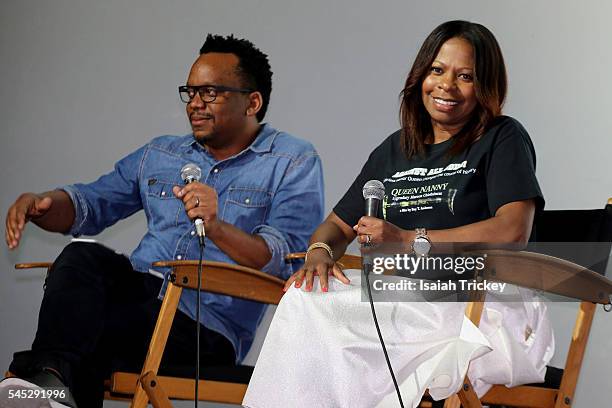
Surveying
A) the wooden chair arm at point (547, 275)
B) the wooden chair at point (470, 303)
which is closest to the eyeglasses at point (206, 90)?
the wooden chair at point (470, 303)

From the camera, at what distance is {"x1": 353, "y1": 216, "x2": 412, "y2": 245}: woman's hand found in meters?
1.85

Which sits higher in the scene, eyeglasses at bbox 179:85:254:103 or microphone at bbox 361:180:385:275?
eyeglasses at bbox 179:85:254:103

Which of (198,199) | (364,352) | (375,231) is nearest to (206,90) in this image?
(198,199)

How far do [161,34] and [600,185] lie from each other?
5.67ft

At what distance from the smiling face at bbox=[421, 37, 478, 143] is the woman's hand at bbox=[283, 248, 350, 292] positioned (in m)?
0.47

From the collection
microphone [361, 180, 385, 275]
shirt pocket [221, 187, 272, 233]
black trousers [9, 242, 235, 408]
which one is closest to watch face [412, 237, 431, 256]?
microphone [361, 180, 385, 275]

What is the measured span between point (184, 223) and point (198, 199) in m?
0.55

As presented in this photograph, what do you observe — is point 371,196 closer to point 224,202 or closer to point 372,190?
point 372,190

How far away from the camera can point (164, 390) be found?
2.08 meters

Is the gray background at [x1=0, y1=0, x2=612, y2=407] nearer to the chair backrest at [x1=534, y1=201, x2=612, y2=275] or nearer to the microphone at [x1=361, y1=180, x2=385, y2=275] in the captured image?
the chair backrest at [x1=534, y1=201, x2=612, y2=275]

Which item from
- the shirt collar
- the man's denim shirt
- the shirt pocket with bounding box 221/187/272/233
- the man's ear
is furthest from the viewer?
the man's ear

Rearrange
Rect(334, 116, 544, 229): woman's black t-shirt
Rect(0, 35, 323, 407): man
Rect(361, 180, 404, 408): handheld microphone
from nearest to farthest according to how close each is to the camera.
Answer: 1. Rect(361, 180, 404, 408): handheld microphone
2. Rect(334, 116, 544, 229): woman's black t-shirt
3. Rect(0, 35, 323, 407): man

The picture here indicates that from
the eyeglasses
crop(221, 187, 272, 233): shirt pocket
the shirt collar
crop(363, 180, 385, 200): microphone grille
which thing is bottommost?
crop(221, 187, 272, 233): shirt pocket

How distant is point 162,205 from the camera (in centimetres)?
276
